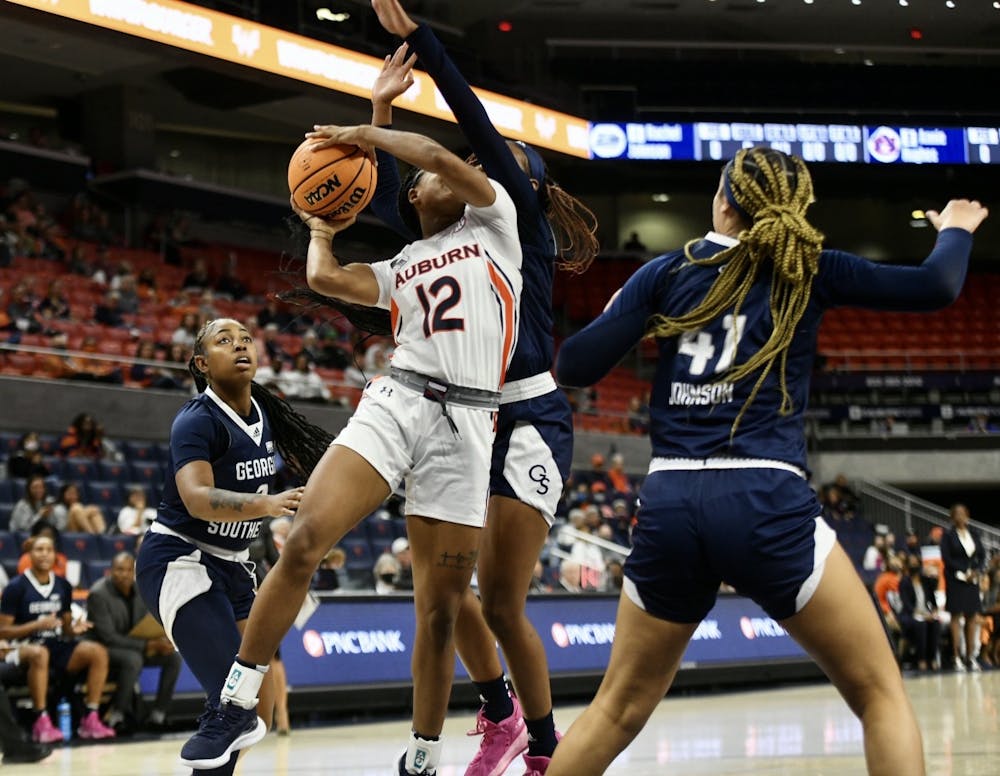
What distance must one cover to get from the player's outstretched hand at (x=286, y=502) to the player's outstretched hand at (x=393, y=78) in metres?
1.49

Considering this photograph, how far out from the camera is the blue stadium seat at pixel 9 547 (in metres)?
12.5

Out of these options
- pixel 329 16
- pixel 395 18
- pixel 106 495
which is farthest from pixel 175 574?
pixel 329 16

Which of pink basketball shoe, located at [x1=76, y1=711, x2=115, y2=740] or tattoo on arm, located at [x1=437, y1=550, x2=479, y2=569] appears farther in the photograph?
pink basketball shoe, located at [x1=76, y1=711, x2=115, y2=740]

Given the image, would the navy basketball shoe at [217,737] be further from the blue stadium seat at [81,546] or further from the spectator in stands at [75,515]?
the spectator in stands at [75,515]

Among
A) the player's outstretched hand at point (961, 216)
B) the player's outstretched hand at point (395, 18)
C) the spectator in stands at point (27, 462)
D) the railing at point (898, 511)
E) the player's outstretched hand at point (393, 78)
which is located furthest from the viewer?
the railing at point (898, 511)

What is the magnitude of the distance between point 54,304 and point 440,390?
14491mm

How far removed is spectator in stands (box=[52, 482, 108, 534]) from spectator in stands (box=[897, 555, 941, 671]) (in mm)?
10546

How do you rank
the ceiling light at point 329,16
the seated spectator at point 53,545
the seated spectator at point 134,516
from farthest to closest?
the ceiling light at point 329,16 < the seated spectator at point 134,516 < the seated spectator at point 53,545

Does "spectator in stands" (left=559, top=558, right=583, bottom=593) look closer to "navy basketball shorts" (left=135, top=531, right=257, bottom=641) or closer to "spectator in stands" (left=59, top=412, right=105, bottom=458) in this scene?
"spectator in stands" (left=59, top=412, right=105, bottom=458)

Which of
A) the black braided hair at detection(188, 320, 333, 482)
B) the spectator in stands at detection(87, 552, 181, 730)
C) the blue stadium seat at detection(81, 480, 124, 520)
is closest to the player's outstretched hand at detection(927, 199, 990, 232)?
the black braided hair at detection(188, 320, 333, 482)

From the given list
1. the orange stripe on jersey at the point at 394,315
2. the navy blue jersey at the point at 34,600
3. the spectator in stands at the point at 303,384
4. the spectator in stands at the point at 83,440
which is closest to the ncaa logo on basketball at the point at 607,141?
the spectator in stands at the point at 303,384

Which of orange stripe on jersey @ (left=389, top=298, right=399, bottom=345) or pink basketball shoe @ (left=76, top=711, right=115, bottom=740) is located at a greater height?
orange stripe on jersey @ (left=389, top=298, right=399, bottom=345)

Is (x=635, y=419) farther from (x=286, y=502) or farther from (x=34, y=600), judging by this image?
(x=286, y=502)

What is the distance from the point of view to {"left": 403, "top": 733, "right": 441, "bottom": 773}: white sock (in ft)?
15.6
